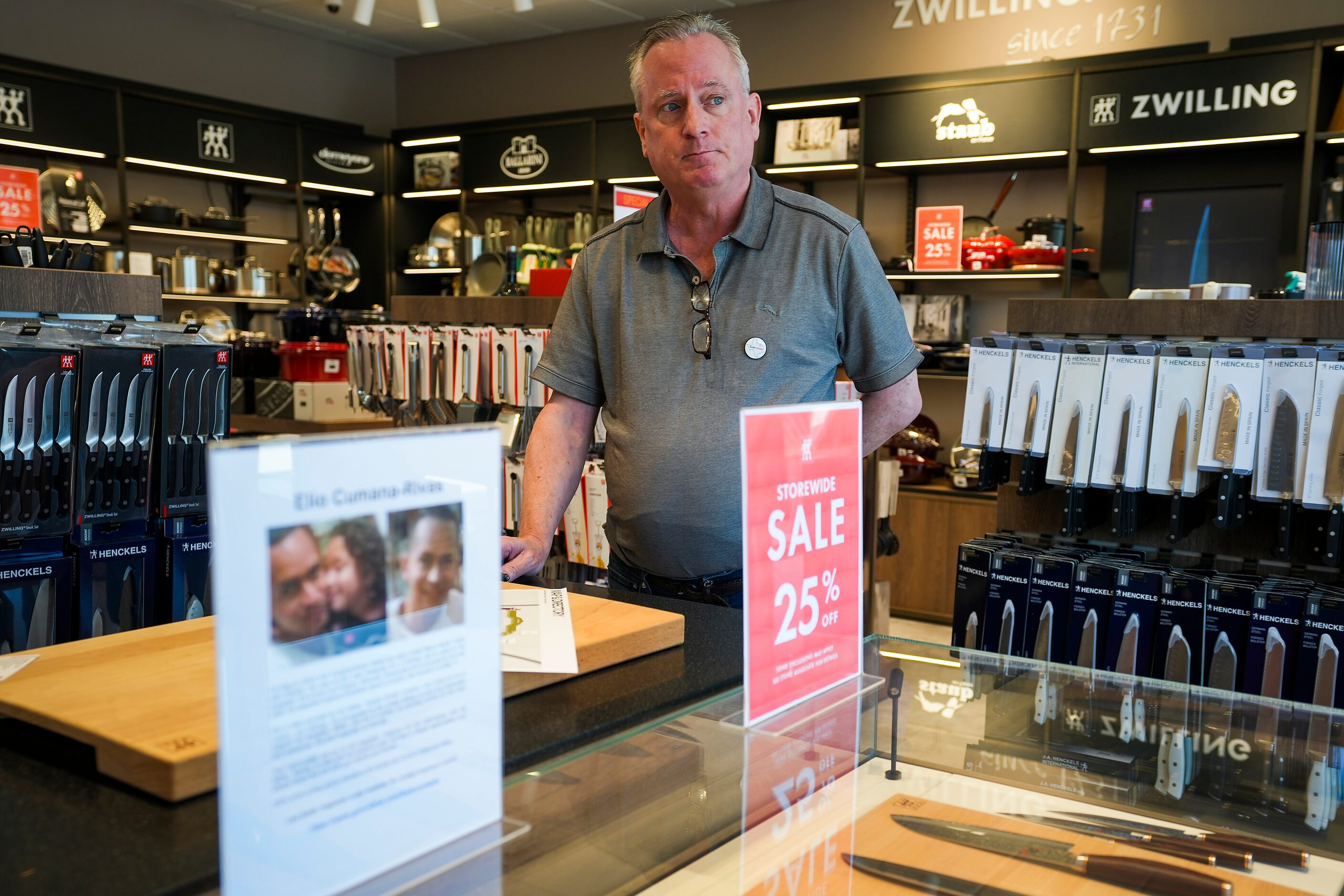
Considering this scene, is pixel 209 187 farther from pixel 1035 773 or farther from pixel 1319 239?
pixel 1035 773

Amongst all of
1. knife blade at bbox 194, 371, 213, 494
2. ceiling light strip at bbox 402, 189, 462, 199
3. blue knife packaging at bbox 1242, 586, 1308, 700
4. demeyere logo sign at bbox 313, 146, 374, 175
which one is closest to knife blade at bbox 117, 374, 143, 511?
knife blade at bbox 194, 371, 213, 494

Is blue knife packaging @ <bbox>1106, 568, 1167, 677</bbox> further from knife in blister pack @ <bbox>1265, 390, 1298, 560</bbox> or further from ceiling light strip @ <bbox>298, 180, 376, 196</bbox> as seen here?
ceiling light strip @ <bbox>298, 180, 376, 196</bbox>

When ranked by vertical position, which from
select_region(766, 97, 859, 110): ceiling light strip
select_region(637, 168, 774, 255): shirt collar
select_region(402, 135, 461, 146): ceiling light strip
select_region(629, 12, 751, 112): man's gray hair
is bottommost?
select_region(637, 168, 774, 255): shirt collar

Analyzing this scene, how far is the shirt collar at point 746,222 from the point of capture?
70.9 inches

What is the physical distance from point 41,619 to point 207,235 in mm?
5688

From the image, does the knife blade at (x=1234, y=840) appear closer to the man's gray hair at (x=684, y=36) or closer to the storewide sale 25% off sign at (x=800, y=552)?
the storewide sale 25% off sign at (x=800, y=552)

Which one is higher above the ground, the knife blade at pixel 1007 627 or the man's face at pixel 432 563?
the man's face at pixel 432 563

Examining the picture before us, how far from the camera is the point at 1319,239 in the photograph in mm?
2426

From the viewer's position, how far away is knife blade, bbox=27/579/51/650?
5.84ft

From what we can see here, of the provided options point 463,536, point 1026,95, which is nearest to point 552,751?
point 463,536

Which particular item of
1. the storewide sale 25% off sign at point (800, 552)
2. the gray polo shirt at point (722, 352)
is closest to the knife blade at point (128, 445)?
the gray polo shirt at point (722, 352)

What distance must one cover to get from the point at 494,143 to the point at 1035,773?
689 cm

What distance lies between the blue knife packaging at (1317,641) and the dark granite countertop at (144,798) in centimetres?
145

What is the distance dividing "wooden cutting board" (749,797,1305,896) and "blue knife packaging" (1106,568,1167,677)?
139cm
